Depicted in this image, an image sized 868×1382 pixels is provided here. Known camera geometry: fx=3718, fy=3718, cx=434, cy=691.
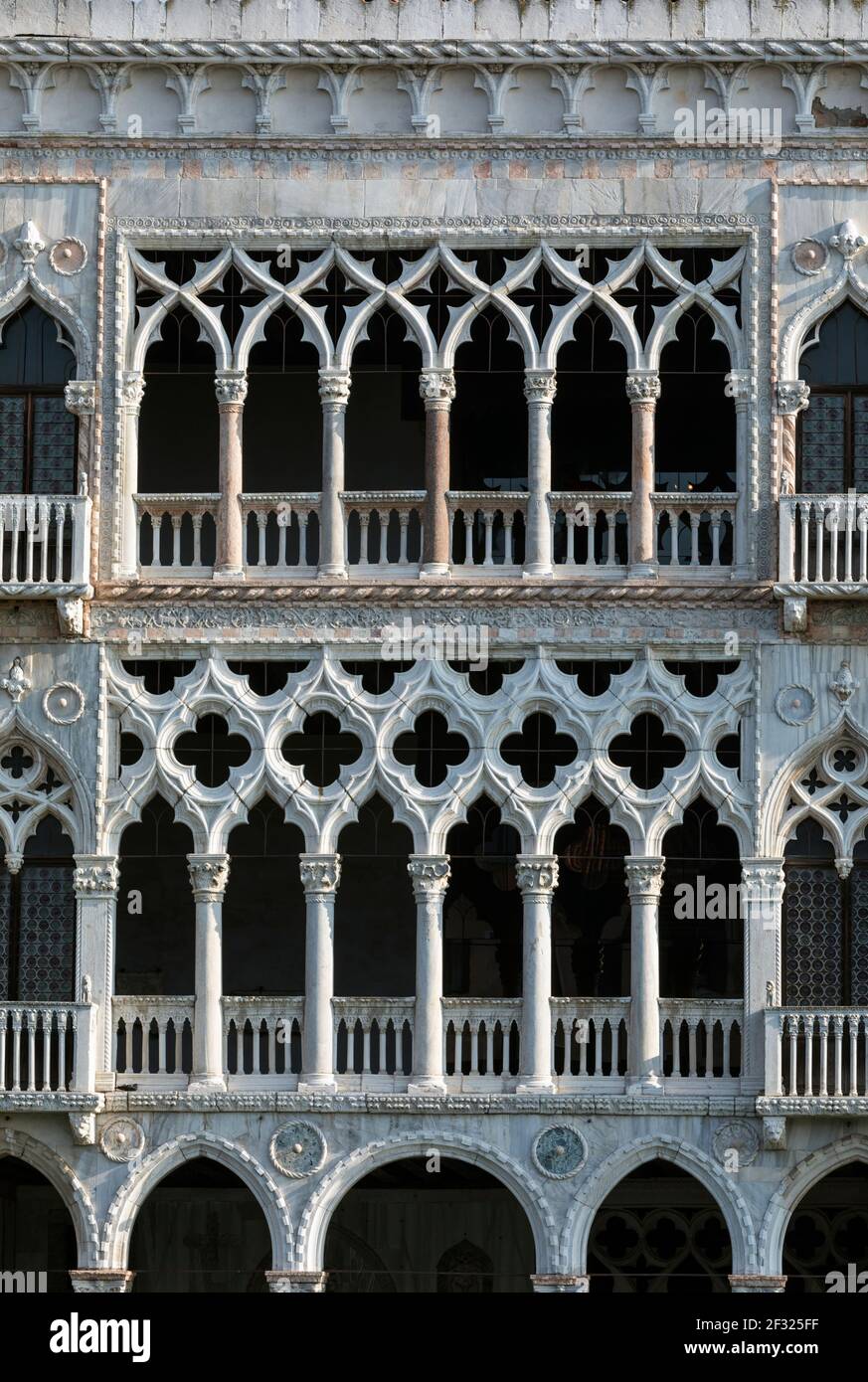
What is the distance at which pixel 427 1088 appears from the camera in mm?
31438

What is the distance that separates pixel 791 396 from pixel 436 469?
3119 mm

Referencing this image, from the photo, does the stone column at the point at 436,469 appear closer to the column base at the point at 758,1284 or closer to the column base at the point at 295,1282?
the column base at the point at 295,1282

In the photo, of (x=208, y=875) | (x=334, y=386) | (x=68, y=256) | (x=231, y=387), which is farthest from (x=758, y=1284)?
(x=68, y=256)

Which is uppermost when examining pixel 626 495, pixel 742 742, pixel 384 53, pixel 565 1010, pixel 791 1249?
pixel 384 53

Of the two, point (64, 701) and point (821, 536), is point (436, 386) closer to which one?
Result: point (821, 536)

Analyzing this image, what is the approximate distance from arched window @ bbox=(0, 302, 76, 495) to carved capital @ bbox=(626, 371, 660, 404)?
4863mm

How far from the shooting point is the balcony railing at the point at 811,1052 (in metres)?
31.0

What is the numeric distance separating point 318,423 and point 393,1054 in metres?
6.49

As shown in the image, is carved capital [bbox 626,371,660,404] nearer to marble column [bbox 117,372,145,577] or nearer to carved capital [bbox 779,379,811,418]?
carved capital [bbox 779,379,811,418]

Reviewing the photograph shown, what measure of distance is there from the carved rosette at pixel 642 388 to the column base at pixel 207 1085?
6.82 m

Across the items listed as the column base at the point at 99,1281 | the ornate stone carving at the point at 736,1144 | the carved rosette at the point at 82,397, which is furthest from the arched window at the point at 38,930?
the ornate stone carving at the point at 736,1144

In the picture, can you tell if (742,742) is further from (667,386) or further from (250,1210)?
(250,1210)

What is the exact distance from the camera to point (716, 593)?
3173 centimetres

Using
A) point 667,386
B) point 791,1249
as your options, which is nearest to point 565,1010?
point 791,1249
